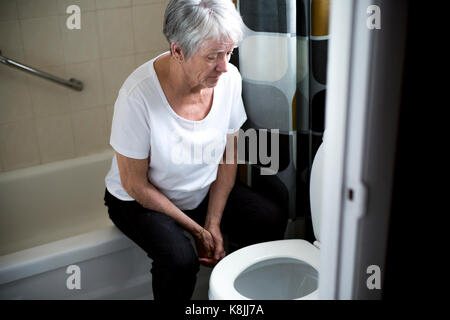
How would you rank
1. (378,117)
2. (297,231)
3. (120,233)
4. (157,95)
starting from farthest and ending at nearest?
(297,231)
(120,233)
(157,95)
(378,117)

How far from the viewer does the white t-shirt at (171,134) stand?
61.6 inches

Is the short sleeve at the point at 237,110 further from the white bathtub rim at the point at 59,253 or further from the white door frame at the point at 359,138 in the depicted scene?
the white door frame at the point at 359,138

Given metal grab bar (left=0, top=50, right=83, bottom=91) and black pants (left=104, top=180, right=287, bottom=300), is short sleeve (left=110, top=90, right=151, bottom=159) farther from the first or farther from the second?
metal grab bar (left=0, top=50, right=83, bottom=91)

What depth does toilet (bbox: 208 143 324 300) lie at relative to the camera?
156 centimetres

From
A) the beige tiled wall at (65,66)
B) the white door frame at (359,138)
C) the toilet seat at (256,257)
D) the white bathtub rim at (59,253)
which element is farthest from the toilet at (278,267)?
the beige tiled wall at (65,66)

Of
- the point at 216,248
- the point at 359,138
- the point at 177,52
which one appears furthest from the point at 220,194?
the point at 359,138

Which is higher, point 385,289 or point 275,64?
point 275,64

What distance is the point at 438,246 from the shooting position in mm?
895

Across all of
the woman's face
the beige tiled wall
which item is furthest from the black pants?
the beige tiled wall

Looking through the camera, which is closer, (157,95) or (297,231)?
(157,95)

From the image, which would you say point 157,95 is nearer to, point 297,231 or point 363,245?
point 297,231
